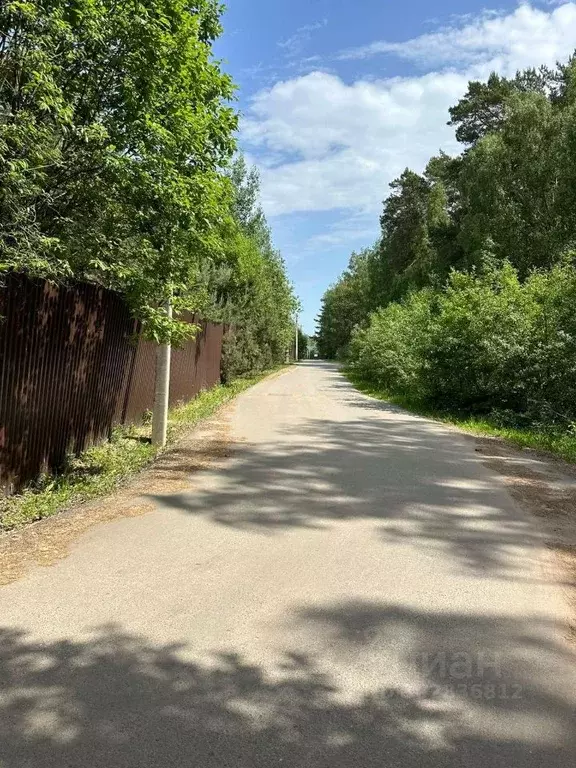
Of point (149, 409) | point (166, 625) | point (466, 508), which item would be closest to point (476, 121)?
point (149, 409)

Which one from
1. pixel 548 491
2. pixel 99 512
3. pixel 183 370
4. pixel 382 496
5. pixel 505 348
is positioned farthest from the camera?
pixel 183 370

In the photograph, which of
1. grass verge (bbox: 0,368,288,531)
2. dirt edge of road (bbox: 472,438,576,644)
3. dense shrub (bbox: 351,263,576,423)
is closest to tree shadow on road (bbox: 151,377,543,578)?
dirt edge of road (bbox: 472,438,576,644)

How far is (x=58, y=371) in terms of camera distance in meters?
8.12

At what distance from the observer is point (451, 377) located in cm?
1547

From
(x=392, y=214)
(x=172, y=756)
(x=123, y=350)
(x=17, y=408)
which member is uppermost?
(x=392, y=214)

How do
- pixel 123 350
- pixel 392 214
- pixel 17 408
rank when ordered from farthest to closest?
pixel 392 214, pixel 123 350, pixel 17 408

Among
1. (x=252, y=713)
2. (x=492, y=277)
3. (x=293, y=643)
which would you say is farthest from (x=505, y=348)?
(x=252, y=713)

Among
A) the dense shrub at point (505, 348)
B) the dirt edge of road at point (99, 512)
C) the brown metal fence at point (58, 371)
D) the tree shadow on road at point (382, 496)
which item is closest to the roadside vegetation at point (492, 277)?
the dense shrub at point (505, 348)

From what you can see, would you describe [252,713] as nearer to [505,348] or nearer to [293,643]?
[293,643]

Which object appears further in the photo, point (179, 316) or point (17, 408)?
point (179, 316)

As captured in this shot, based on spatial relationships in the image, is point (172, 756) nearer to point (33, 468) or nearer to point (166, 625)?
point (166, 625)

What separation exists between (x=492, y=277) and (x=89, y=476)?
40.1ft

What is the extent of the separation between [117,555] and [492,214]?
97.6 ft

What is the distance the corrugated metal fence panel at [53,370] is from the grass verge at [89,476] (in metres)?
0.20
